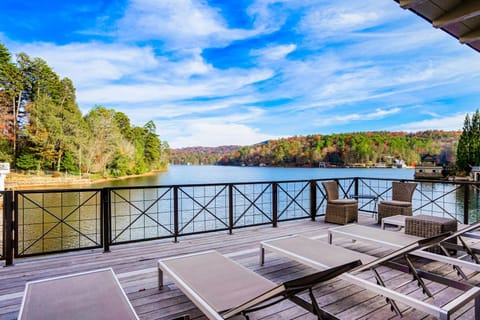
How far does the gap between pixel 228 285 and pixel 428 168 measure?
34746mm

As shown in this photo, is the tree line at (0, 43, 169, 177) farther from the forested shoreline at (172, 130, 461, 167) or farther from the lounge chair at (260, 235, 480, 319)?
the lounge chair at (260, 235, 480, 319)

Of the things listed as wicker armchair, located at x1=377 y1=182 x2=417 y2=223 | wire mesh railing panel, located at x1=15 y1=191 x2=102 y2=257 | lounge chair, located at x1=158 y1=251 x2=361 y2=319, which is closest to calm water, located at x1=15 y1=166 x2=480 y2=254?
wire mesh railing panel, located at x1=15 y1=191 x2=102 y2=257

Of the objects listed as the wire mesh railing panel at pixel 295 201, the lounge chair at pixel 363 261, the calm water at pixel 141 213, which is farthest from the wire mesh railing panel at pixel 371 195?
the lounge chair at pixel 363 261

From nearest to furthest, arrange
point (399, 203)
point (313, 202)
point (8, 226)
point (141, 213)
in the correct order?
point (8, 226) < point (141, 213) < point (399, 203) < point (313, 202)

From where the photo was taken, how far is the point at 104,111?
3519 cm

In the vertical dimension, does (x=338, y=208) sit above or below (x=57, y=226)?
above

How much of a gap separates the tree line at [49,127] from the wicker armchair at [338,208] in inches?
1154

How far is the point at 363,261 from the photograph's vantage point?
2.66 metres

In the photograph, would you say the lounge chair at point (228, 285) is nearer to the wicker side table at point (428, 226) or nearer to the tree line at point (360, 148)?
the wicker side table at point (428, 226)

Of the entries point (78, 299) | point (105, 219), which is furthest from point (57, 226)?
point (78, 299)

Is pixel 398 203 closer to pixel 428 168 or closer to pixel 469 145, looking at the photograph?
pixel 428 168

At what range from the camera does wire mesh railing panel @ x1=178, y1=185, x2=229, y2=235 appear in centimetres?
509

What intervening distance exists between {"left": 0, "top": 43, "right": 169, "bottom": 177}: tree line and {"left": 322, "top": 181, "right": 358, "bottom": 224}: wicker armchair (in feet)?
96.2

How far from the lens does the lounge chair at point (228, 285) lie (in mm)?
1435
